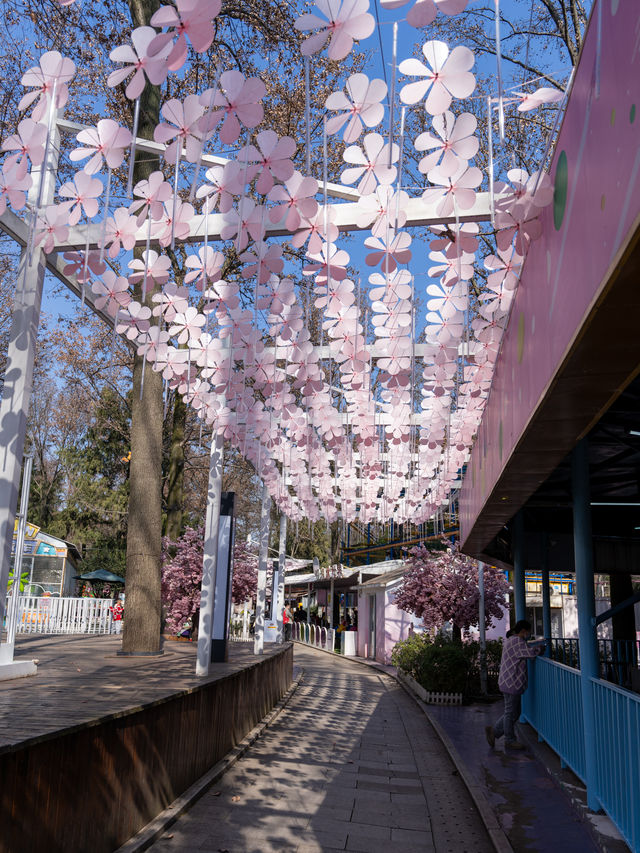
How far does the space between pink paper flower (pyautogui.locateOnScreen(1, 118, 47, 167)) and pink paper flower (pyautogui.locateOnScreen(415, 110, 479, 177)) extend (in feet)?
7.19

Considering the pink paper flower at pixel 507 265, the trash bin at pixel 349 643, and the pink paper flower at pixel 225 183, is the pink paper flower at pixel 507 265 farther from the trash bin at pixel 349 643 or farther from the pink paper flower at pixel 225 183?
the trash bin at pixel 349 643

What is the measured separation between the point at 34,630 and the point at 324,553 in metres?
28.2

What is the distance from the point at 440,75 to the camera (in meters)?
3.19

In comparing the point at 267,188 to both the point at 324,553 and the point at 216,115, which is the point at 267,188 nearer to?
the point at 216,115

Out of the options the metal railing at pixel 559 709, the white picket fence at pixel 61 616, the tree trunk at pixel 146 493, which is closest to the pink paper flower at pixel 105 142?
the metal railing at pixel 559 709

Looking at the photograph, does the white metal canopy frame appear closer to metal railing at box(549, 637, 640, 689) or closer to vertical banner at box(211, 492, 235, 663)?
vertical banner at box(211, 492, 235, 663)

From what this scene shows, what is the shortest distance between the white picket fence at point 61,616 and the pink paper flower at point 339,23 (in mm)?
18784

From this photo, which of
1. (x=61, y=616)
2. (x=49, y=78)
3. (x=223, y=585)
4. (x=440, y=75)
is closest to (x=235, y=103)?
(x=440, y=75)

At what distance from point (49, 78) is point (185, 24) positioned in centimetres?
158

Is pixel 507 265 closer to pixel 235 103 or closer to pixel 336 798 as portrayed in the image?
pixel 235 103

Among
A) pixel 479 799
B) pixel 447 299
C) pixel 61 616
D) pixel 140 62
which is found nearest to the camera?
pixel 140 62

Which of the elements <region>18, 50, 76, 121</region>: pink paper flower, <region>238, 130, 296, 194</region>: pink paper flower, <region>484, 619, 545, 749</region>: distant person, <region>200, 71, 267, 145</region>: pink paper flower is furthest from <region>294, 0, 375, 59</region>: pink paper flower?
<region>484, 619, 545, 749</region>: distant person

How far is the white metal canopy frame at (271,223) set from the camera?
336 centimetres

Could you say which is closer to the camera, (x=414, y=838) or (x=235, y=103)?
(x=235, y=103)
